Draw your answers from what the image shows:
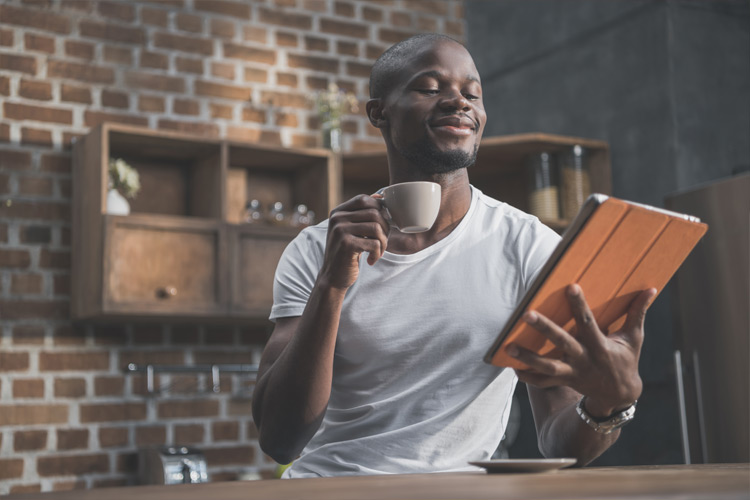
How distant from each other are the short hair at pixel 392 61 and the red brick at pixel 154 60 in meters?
1.81

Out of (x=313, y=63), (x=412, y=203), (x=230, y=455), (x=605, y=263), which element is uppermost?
(x=313, y=63)

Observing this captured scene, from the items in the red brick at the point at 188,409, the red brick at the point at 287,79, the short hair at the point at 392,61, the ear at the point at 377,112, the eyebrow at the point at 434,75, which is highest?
the red brick at the point at 287,79

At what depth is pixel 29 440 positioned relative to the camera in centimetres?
292

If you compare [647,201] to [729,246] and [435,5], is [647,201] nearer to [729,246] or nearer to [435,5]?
[729,246]

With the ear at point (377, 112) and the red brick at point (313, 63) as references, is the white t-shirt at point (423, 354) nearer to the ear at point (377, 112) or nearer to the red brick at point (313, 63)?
the ear at point (377, 112)

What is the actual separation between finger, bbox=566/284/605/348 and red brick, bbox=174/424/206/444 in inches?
92.6

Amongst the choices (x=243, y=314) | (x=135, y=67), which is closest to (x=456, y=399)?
(x=243, y=314)

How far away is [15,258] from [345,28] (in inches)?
64.3

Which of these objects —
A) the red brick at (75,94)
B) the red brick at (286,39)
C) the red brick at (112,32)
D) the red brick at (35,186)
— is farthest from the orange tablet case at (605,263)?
the red brick at (286,39)

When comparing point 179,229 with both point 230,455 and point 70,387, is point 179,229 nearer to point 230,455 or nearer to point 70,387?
point 70,387

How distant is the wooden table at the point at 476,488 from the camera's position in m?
0.78

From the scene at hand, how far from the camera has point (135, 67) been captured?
10.8ft

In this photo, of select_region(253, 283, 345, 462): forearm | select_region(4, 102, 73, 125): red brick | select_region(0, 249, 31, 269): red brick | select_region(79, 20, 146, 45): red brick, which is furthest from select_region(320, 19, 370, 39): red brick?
select_region(253, 283, 345, 462): forearm

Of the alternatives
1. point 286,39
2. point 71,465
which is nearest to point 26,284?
point 71,465
